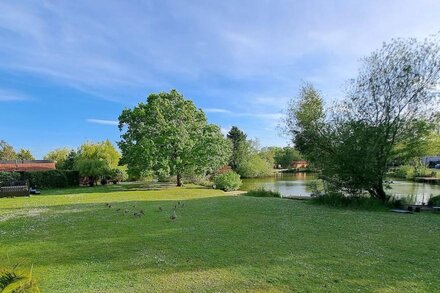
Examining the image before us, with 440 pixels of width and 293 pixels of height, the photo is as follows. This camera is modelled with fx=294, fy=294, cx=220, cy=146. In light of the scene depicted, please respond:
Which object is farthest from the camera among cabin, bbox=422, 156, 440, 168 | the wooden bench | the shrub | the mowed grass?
the wooden bench

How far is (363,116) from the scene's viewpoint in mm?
15086

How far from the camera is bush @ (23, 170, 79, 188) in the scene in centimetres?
2452

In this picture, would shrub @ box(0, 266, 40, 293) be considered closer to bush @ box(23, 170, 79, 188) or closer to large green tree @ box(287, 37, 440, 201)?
large green tree @ box(287, 37, 440, 201)

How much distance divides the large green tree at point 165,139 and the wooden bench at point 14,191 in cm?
723

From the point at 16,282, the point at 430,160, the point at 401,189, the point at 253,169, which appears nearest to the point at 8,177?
the point at 16,282

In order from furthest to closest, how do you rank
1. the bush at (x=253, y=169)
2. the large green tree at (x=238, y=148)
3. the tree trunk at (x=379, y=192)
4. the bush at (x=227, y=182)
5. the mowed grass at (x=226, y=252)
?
the large green tree at (x=238, y=148) → the bush at (x=253, y=169) → the bush at (x=227, y=182) → the tree trunk at (x=379, y=192) → the mowed grass at (x=226, y=252)

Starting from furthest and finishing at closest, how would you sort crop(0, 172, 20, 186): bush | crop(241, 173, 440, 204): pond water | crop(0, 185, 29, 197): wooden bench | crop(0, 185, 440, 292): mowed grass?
crop(0, 172, 20, 186): bush
crop(0, 185, 29, 197): wooden bench
crop(241, 173, 440, 204): pond water
crop(0, 185, 440, 292): mowed grass

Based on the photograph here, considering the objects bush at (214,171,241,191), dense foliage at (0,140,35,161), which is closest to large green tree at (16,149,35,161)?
dense foliage at (0,140,35,161)

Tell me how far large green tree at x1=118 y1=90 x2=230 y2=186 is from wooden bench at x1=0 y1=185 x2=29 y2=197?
285 inches

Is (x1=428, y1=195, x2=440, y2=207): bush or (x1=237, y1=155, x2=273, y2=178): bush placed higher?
(x1=237, y1=155, x2=273, y2=178): bush

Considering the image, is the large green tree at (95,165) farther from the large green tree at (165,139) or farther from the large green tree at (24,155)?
the large green tree at (24,155)

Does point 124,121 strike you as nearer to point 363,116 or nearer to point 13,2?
point 13,2

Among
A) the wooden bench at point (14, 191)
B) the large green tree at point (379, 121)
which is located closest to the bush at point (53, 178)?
the wooden bench at point (14, 191)

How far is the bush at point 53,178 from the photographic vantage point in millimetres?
24516
